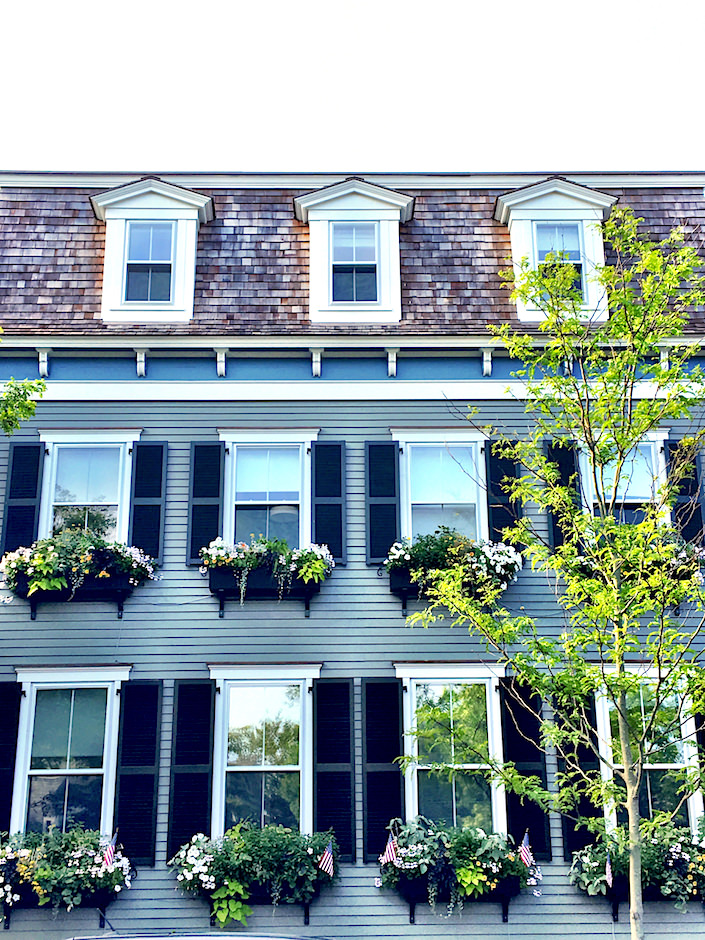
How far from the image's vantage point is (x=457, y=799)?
12.9 metres

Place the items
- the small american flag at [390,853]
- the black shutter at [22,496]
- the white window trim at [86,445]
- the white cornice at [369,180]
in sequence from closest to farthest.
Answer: the small american flag at [390,853] < the black shutter at [22,496] < the white window trim at [86,445] < the white cornice at [369,180]

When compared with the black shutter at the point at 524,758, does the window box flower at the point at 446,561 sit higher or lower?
higher

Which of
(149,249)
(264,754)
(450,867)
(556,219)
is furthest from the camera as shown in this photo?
(556,219)

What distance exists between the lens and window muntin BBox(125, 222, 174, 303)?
14875 mm

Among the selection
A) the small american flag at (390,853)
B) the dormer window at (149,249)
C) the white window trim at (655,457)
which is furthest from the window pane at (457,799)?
the dormer window at (149,249)

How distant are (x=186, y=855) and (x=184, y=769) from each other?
940 mm

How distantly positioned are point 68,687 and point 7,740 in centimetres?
88

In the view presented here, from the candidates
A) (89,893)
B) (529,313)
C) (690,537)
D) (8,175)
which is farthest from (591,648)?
(8,175)

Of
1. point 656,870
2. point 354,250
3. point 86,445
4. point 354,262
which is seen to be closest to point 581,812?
point 656,870

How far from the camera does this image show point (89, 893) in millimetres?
12055

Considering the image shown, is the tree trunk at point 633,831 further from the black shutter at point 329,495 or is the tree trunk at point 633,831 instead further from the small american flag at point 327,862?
the black shutter at point 329,495

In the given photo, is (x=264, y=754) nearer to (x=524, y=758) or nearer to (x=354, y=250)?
(x=524, y=758)

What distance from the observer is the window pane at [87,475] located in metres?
14.0

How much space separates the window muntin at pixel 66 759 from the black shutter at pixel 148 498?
1.84 metres
